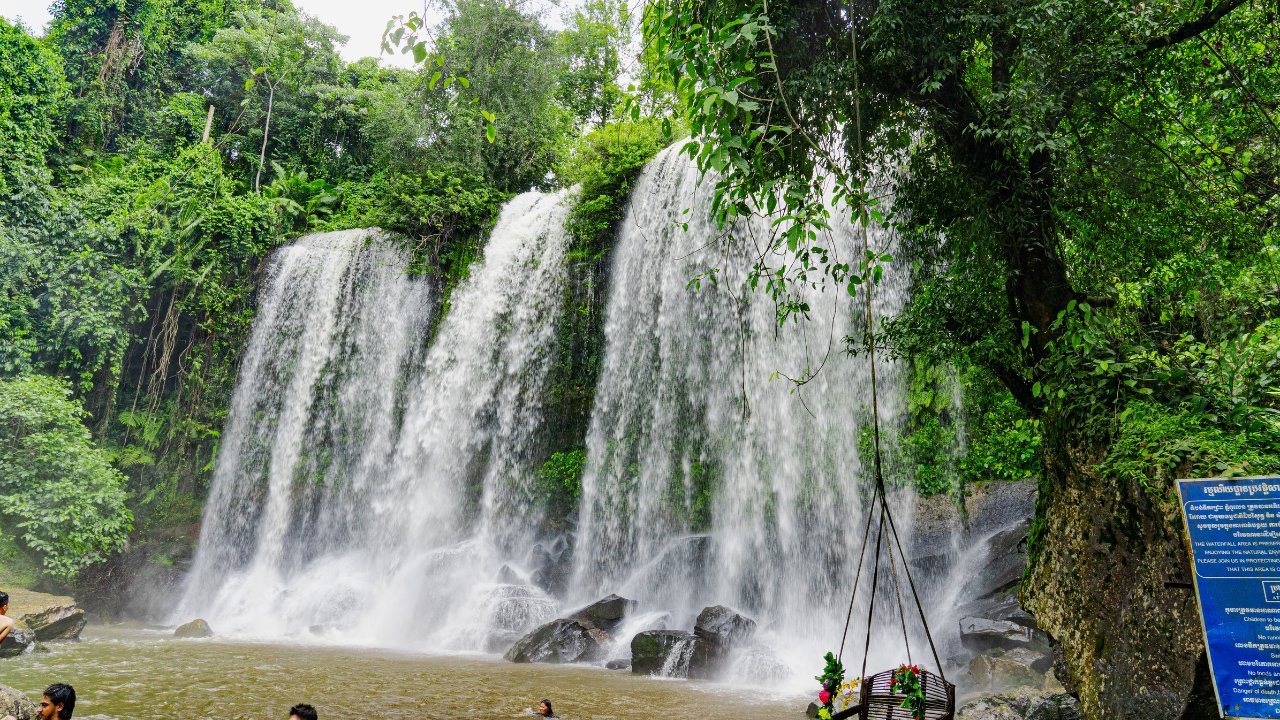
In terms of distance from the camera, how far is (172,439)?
17.6m

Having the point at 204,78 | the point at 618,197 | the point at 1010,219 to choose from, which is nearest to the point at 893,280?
the point at 618,197

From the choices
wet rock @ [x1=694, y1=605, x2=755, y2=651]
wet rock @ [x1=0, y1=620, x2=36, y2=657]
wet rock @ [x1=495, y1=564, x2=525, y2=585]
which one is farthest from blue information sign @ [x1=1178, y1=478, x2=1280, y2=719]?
wet rock @ [x1=0, y1=620, x2=36, y2=657]

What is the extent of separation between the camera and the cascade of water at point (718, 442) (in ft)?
38.8

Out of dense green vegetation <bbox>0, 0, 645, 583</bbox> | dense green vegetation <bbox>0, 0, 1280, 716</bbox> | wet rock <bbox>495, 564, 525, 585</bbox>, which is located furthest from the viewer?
dense green vegetation <bbox>0, 0, 645, 583</bbox>

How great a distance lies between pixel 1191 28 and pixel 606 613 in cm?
1004

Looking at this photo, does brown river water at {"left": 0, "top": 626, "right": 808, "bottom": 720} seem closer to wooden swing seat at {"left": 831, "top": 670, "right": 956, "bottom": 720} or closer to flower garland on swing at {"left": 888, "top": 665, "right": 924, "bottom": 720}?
wooden swing seat at {"left": 831, "top": 670, "right": 956, "bottom": 720}

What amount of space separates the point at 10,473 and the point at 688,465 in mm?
11940

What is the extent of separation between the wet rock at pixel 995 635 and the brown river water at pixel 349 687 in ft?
7.28

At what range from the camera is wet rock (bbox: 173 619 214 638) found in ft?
39.5

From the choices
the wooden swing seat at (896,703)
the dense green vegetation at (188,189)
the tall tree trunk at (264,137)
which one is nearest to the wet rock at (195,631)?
the dense green vegetation at (188,189)

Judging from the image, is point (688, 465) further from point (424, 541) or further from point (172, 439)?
point (172, 439)

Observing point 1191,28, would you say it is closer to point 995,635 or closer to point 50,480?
point 995,635

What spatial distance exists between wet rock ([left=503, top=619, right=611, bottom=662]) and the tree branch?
9.40 meters

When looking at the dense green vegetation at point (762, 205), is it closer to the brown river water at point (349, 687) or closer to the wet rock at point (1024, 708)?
the wet rock at point (1024, 708)
